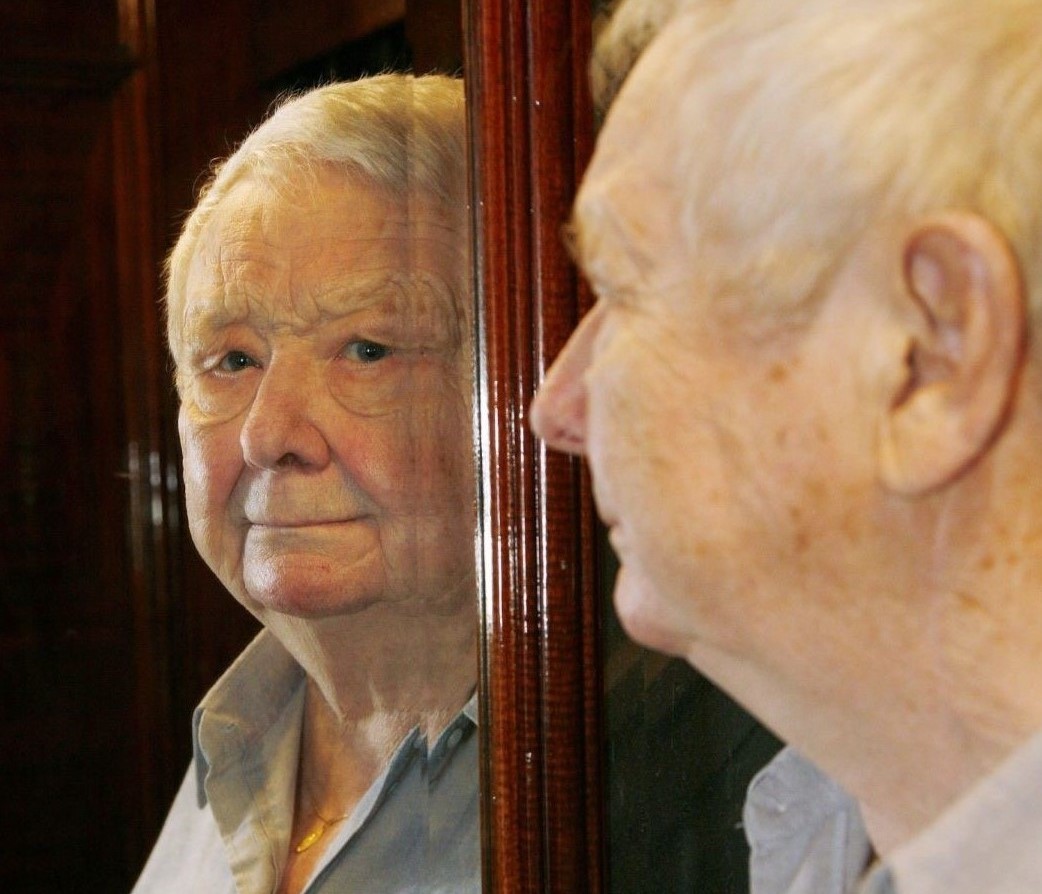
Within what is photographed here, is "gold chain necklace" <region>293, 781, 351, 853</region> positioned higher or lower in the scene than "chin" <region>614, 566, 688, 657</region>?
lower

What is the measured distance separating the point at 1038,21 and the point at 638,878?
1.85 feet

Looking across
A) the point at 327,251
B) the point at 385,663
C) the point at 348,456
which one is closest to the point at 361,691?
the point at 385,663

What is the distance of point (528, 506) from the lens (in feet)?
2.95

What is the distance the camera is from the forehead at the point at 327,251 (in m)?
0.95

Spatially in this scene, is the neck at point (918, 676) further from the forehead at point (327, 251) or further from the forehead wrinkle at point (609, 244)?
the forehead at point (327, 251)

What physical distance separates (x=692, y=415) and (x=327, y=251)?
1.43 feet

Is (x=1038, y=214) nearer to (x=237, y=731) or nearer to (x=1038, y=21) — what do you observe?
(x=1038, y=21)

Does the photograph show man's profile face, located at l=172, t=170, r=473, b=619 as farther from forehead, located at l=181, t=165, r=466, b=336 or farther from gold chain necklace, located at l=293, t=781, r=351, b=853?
gold chain necklace, located at l=293, t=781, r=351, b=853

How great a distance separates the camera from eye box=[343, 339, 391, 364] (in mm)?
957

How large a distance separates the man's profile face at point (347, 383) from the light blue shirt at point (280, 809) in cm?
9

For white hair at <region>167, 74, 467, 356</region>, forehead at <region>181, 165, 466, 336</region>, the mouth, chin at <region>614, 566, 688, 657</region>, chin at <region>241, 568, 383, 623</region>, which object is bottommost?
chin at <region>241, 568, 383, 623</region>

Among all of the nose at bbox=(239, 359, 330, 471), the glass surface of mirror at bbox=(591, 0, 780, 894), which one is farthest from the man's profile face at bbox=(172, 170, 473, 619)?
the glass surface of mirror at bbox=(591, 0, 780, 894)

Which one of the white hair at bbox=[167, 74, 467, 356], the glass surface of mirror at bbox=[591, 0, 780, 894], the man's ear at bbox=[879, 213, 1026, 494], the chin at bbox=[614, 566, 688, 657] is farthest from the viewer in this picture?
the white hair at bbox=[167, 74, 467, 356]

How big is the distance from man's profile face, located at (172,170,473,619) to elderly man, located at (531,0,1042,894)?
327mm
